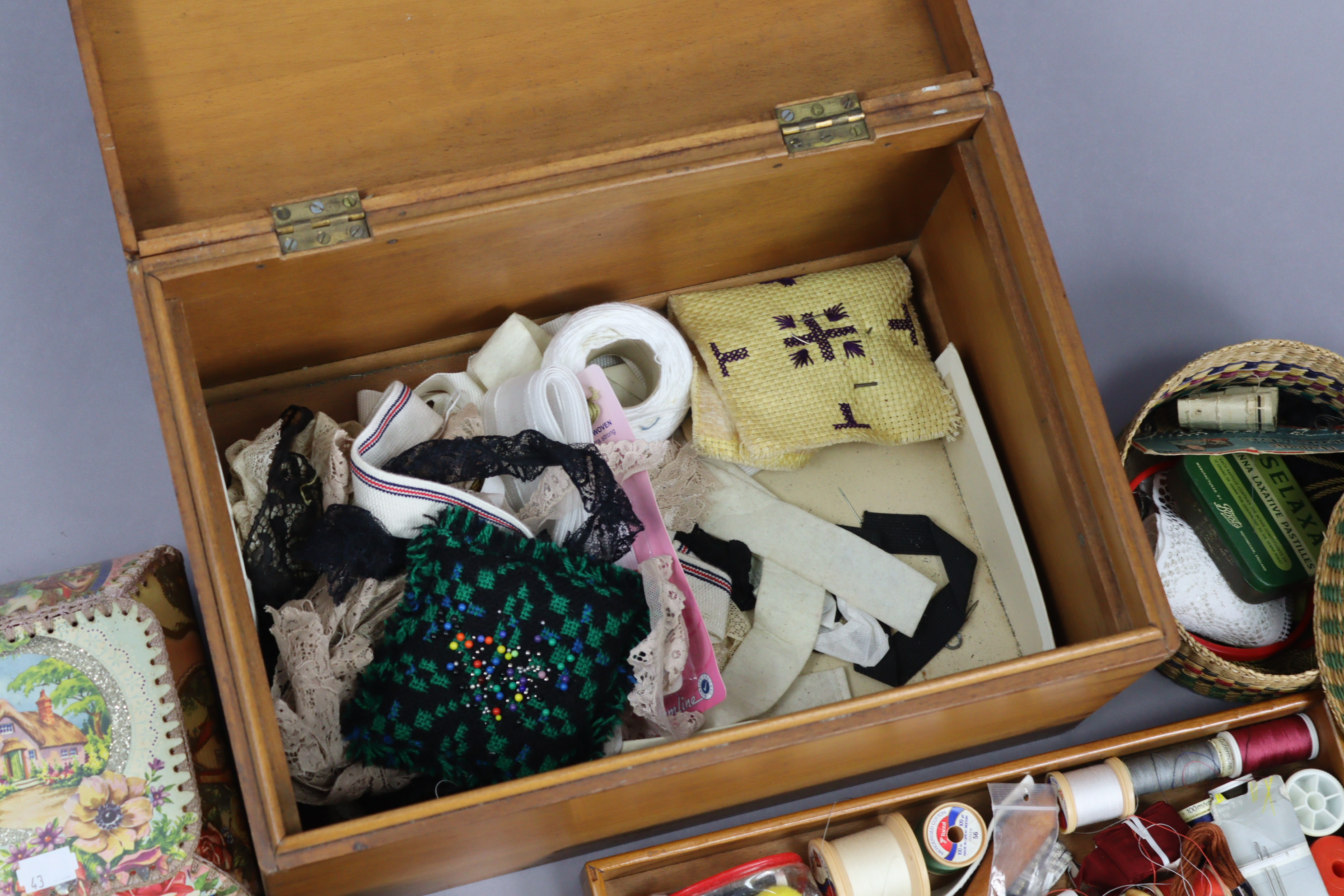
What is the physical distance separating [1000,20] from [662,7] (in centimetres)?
75

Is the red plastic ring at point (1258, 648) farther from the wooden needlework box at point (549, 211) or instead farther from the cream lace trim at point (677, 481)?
the cream lace trim at point (677, 481)

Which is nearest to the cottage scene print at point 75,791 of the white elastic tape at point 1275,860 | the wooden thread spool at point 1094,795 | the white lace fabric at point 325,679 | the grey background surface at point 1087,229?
the white lace fabric at point 325,679

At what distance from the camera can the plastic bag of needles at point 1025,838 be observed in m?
1.23

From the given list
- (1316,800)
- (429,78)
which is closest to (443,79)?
(429,78)

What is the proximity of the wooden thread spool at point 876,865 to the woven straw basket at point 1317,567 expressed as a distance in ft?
1.33

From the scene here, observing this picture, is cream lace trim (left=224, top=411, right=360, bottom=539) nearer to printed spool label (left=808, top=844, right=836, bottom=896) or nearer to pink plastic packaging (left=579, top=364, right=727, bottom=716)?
pink plastic packaging (left=579, top=364, right=727, bottom=716)

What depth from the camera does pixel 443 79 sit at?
45.9 inches

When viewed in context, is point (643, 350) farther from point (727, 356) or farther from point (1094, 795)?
point (1094, 795)

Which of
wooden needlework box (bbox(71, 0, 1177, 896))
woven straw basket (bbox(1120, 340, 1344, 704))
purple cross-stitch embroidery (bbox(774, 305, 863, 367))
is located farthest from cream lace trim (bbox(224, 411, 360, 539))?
woven straw basket (bbox(1120, 340, 1344, 704))

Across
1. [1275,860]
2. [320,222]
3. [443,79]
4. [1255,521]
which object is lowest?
[1275,860]

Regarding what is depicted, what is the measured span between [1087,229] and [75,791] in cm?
155

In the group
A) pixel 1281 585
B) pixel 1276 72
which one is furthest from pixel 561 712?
pixel 1276 72

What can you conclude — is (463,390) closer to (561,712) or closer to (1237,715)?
(561,712)

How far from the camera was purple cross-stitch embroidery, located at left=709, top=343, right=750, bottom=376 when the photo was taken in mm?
1370
